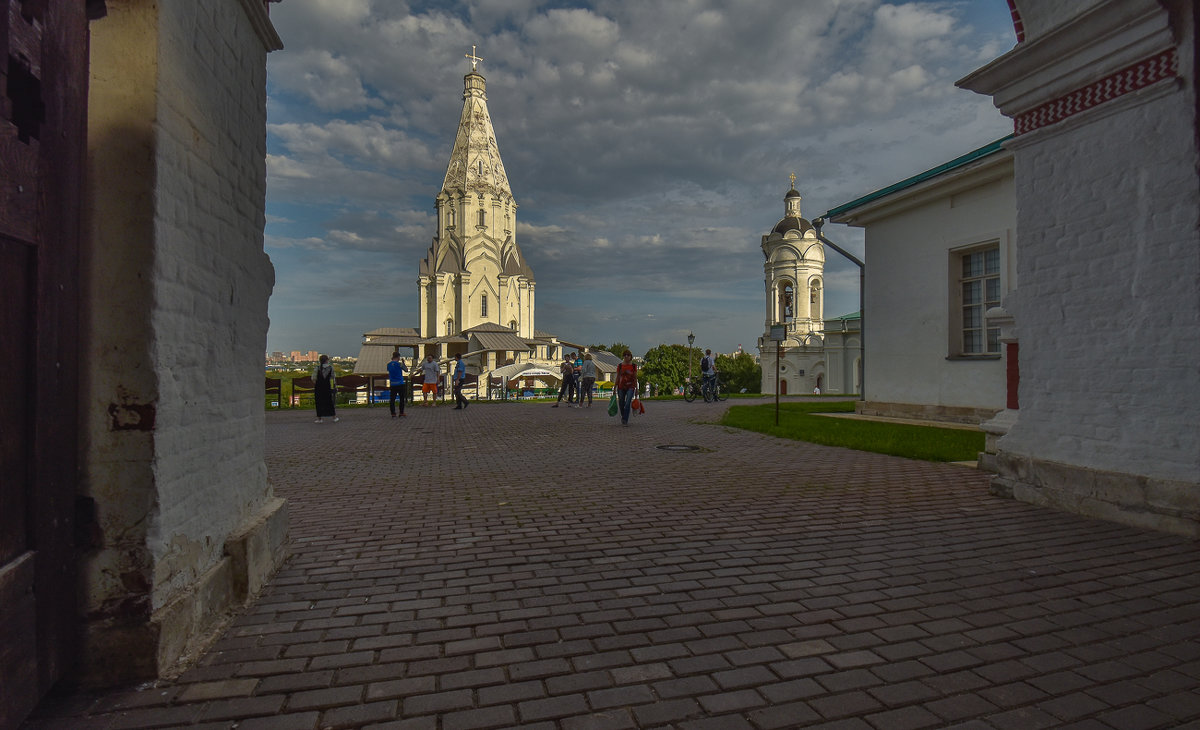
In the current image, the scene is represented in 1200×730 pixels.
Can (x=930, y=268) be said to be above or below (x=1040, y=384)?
above

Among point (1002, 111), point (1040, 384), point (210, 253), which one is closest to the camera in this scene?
point (210, 253)

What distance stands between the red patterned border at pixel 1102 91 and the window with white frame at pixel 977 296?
7.09m

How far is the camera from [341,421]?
1636cm

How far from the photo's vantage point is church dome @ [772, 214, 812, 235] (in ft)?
144

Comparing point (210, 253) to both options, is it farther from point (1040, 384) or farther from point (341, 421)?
point (341, 421)

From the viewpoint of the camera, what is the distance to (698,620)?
11.1 ft

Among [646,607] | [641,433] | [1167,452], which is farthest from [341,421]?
[1167,452]

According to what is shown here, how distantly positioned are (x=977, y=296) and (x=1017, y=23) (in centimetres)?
791

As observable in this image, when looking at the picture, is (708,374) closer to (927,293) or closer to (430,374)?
(430,374)

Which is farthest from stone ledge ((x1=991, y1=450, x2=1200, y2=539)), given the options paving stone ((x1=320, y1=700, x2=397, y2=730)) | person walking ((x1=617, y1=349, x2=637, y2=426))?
person walking ((x1=617, y1=349, x2=637, y2=426))

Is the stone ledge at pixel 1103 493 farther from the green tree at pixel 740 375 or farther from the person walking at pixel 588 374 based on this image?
the green tree at pixel 740 375

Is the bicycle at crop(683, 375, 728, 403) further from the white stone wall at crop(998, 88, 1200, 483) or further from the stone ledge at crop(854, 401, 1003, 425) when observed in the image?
the white stone wall at crop(998, 88, 1200, 483)

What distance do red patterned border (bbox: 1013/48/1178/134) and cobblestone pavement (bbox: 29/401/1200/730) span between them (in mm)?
3822

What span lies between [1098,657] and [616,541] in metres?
2.96
